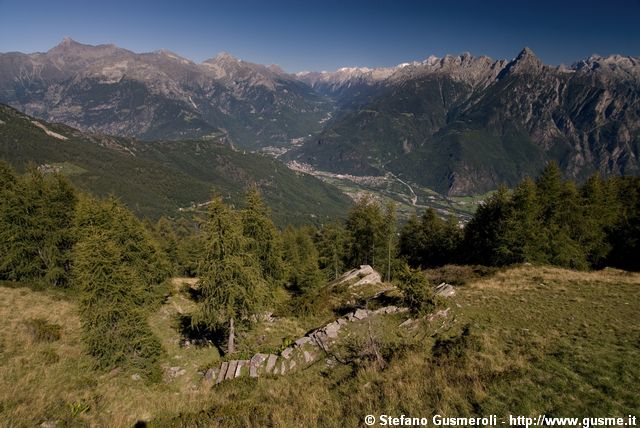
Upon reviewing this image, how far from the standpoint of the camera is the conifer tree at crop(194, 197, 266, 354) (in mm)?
28531

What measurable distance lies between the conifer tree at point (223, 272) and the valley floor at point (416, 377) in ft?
14.9

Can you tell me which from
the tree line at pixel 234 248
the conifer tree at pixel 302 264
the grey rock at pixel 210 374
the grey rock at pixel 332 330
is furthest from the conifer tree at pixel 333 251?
the grey rock at pixel 210 374

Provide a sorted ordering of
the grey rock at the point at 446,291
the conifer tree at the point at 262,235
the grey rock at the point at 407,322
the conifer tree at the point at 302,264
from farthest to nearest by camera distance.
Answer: the conifer tree at the point at 302,264, the conifer tree at the point at 262,235, the grey rock at the point at 446,291, the grey rock at the point at 407,322

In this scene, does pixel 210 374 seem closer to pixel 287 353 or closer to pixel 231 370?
pixel 231 370

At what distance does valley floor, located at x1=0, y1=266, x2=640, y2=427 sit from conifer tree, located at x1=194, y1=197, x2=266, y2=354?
14.9 feet

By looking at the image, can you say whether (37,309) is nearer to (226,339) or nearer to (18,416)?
(226,339)

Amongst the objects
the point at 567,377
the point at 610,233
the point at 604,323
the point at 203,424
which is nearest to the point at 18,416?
the point at 203,424

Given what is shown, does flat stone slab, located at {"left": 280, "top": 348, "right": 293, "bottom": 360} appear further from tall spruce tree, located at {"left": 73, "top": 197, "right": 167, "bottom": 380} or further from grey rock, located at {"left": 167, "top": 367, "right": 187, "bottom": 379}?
tall spruce tree, located at {"left": 73, "top": 197, "right": 167, "bottom": 380}

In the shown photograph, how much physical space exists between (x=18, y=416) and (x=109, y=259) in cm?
1008

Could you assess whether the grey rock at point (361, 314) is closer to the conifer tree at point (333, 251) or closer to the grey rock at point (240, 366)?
the grey rock at point (240, 366)

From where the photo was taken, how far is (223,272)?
1117 inches

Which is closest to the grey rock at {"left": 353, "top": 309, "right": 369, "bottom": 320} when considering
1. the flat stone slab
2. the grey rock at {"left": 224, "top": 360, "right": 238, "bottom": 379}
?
the flat stone slab

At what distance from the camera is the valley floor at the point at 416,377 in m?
14.1

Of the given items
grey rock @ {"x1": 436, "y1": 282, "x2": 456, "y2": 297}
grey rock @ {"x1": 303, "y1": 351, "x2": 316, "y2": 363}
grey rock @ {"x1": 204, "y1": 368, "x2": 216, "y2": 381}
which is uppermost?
grey rock @ {"x1": 436, "y1": 282, "x2": 456, "y2": 297}
